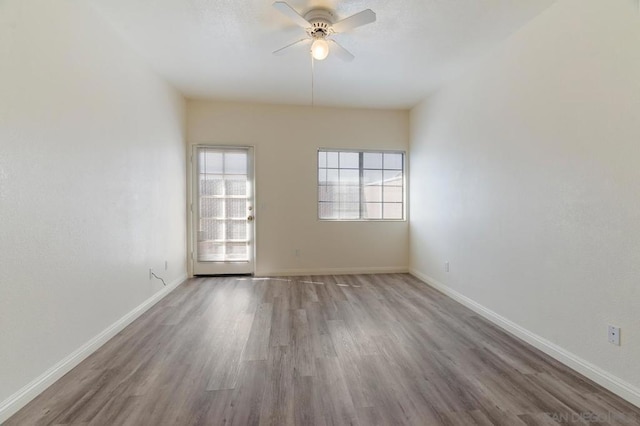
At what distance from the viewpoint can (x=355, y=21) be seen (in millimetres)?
2193

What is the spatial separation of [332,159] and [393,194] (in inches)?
48.1

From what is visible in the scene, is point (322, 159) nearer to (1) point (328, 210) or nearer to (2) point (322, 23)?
(1) point (328, 210)

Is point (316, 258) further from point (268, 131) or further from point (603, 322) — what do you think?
point (603, 322)

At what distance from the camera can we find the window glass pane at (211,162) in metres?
4.44

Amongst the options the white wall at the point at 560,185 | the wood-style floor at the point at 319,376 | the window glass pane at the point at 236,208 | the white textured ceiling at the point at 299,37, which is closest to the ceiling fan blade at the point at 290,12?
the white textured ceiling at the point at 299,37

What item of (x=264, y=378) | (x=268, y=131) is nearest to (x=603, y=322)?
(x=264, y=378)

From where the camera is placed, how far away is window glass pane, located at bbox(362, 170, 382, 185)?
4824 mm

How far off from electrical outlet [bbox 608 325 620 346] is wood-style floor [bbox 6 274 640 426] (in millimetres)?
318

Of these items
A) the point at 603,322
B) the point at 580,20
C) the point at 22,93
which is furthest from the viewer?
the point at 580,20

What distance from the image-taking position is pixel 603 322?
1851 mm

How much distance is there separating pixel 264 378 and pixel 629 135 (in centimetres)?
275

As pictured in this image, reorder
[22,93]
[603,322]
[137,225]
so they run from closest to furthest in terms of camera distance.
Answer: [22,93]
[603,322]
[137,225]

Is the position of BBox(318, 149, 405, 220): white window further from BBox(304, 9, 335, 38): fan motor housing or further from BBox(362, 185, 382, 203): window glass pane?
BBox(304, 9, 335, 38): fan motor housing

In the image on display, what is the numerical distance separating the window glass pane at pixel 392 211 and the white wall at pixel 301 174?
173 mm
